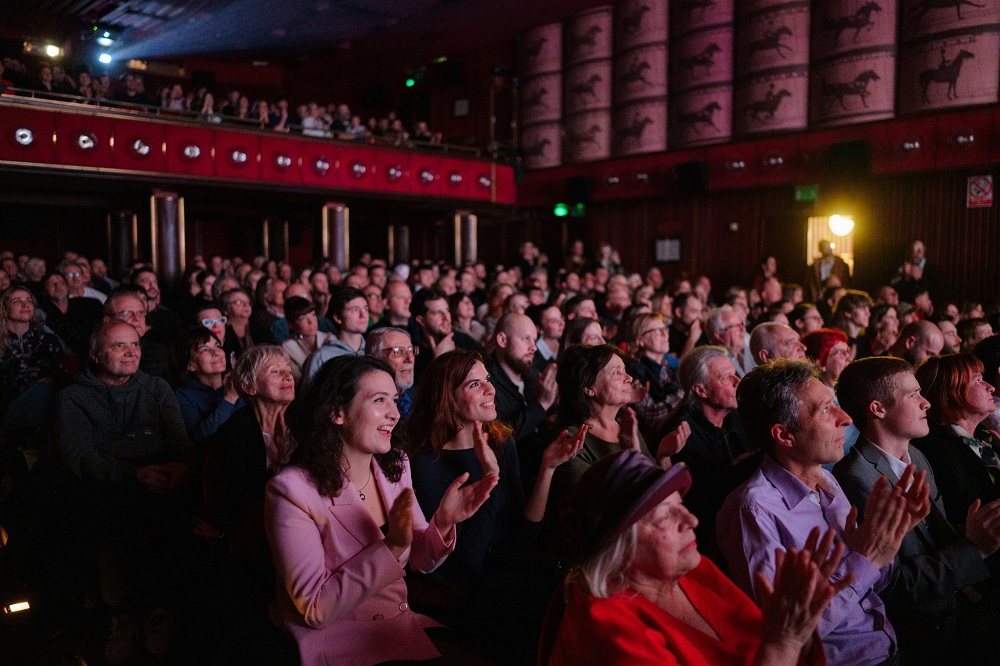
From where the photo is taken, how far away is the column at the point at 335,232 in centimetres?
1212

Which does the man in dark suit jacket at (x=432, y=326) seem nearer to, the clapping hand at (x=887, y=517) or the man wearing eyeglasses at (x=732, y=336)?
the man wearing eyeglasses at (x=732, y=336)

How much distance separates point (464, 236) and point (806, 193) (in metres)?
5.47

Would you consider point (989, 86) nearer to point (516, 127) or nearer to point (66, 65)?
point (516, 127)

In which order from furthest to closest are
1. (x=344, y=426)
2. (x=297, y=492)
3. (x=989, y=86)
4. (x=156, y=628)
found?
(x=989, y=86)
(x=156, y=628)
(x=344, y=426)
(x=297, y=492)

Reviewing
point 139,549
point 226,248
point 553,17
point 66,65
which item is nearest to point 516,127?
point 553,17

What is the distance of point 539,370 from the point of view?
14.3 feet

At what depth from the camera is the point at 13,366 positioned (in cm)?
388

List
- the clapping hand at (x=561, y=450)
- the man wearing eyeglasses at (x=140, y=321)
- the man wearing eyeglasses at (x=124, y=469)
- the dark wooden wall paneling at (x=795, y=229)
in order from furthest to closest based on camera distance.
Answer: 1. the dark wooden wall paneling at (x=795, y=229)
2. the man wearing eyeglasses at (x=140, y=321)
3. the man wearing eyeglasses at (x=124, y=469)
4. the clapping hand at (x=561, y=450)

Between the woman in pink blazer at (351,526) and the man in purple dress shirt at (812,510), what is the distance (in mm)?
598

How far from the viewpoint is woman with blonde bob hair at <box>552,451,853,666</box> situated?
1.25 metres

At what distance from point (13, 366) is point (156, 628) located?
2.04 m

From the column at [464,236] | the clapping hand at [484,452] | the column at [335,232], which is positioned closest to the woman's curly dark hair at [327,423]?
the clapping hand at [484,452]

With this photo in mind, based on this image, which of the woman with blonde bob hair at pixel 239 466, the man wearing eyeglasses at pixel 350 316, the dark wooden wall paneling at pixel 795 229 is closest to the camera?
the woman with blonde bob hair at pixel 239 466

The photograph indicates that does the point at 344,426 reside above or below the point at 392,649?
above
